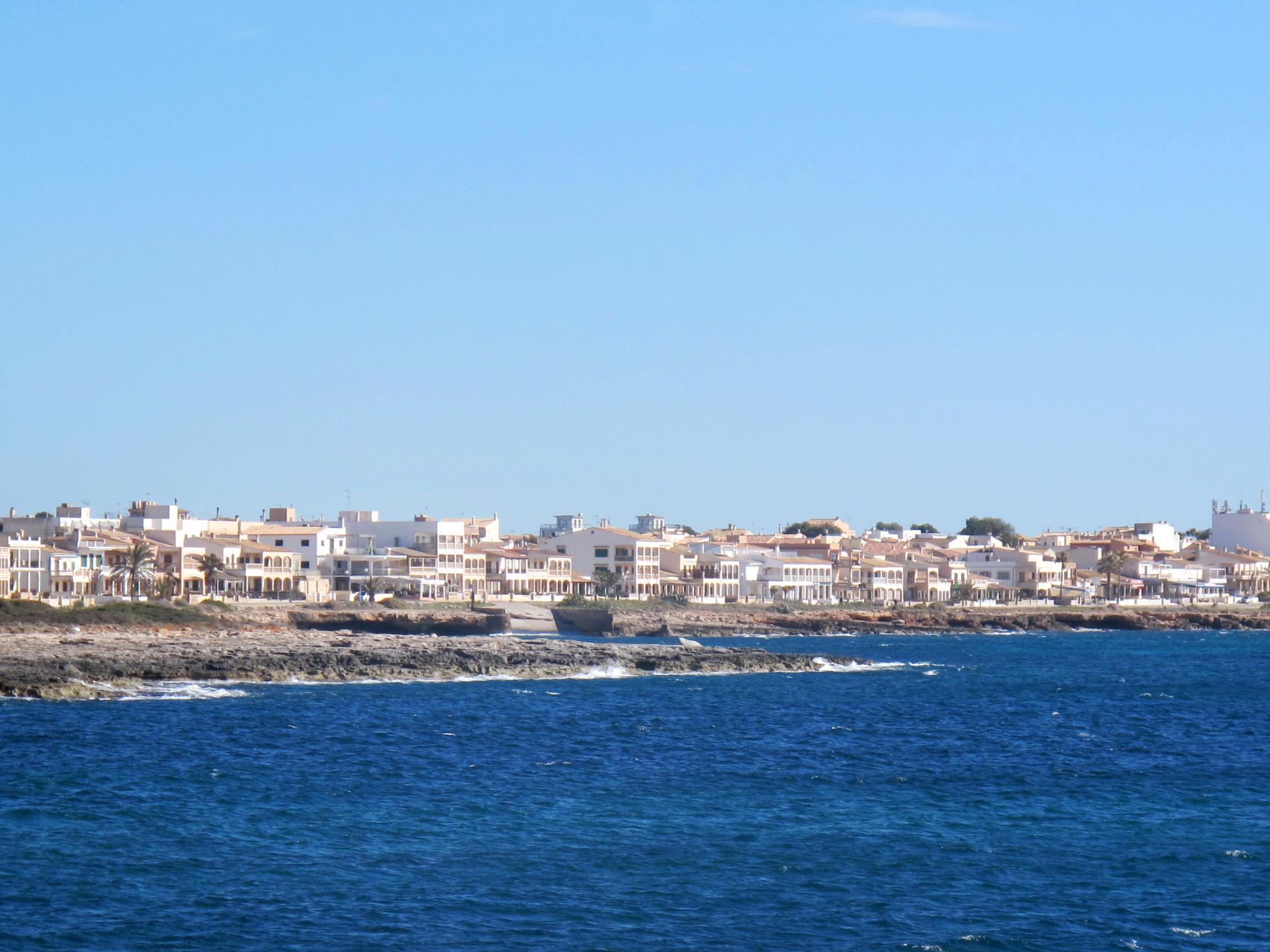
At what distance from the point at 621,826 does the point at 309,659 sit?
3338cm

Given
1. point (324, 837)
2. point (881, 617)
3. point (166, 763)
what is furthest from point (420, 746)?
point (881, 617)

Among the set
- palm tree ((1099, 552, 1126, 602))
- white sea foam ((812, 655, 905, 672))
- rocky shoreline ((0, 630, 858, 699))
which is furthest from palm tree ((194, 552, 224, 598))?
palm tree ((1099, 552, 1126, 602))

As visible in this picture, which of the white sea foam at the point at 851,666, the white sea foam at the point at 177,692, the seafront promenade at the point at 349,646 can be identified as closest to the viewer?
the white sea foam at the point at 177,692

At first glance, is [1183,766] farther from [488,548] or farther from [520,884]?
[488,548]

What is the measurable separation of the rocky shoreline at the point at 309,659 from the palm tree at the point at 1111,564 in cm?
7597

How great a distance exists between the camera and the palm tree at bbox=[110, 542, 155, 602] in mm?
89750

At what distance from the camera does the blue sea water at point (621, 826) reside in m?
21.5

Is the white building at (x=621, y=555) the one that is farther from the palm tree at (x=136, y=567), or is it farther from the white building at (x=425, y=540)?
the palm tree at (x=136, y=567)

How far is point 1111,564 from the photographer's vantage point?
5635 inches

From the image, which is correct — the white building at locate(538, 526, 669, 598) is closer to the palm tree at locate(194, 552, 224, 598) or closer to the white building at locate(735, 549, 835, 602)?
the white building at locate(735, 549, 835, 602)

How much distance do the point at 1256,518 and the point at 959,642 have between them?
296ft

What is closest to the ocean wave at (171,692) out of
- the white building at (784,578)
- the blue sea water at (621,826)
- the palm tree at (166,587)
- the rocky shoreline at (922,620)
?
the blue sea water at (621,826)

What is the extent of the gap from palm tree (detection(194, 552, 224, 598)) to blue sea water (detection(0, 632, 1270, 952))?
156 ft

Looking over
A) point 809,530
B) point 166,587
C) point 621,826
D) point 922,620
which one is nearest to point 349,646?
point 166,587
